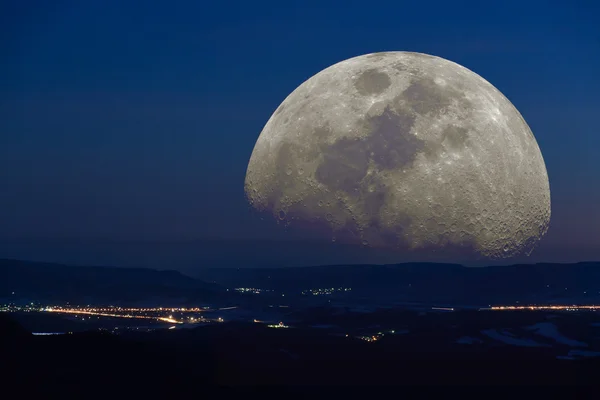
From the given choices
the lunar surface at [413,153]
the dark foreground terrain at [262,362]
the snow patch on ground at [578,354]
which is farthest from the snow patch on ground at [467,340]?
the lunar surface at [413,153]

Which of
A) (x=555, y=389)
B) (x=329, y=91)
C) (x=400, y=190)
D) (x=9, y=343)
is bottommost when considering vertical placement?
(x=555, y=389)

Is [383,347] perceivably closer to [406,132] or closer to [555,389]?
[555,389]

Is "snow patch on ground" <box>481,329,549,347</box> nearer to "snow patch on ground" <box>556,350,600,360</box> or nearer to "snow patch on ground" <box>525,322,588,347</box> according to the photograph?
"snow patch on ground" <box>525,322,588,347</box>

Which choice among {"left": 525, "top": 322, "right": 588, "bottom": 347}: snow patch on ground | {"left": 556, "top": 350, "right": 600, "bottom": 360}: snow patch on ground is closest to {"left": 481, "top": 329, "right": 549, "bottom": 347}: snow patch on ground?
{"left": 525, "top": 322, "right": 588, "bottom": 347}: snow patch on ground

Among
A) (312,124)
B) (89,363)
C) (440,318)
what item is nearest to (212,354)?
(89,363)

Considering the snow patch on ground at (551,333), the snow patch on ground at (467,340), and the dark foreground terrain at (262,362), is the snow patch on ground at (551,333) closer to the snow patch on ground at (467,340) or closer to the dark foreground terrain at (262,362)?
the snow patch on ground at (467,340)
